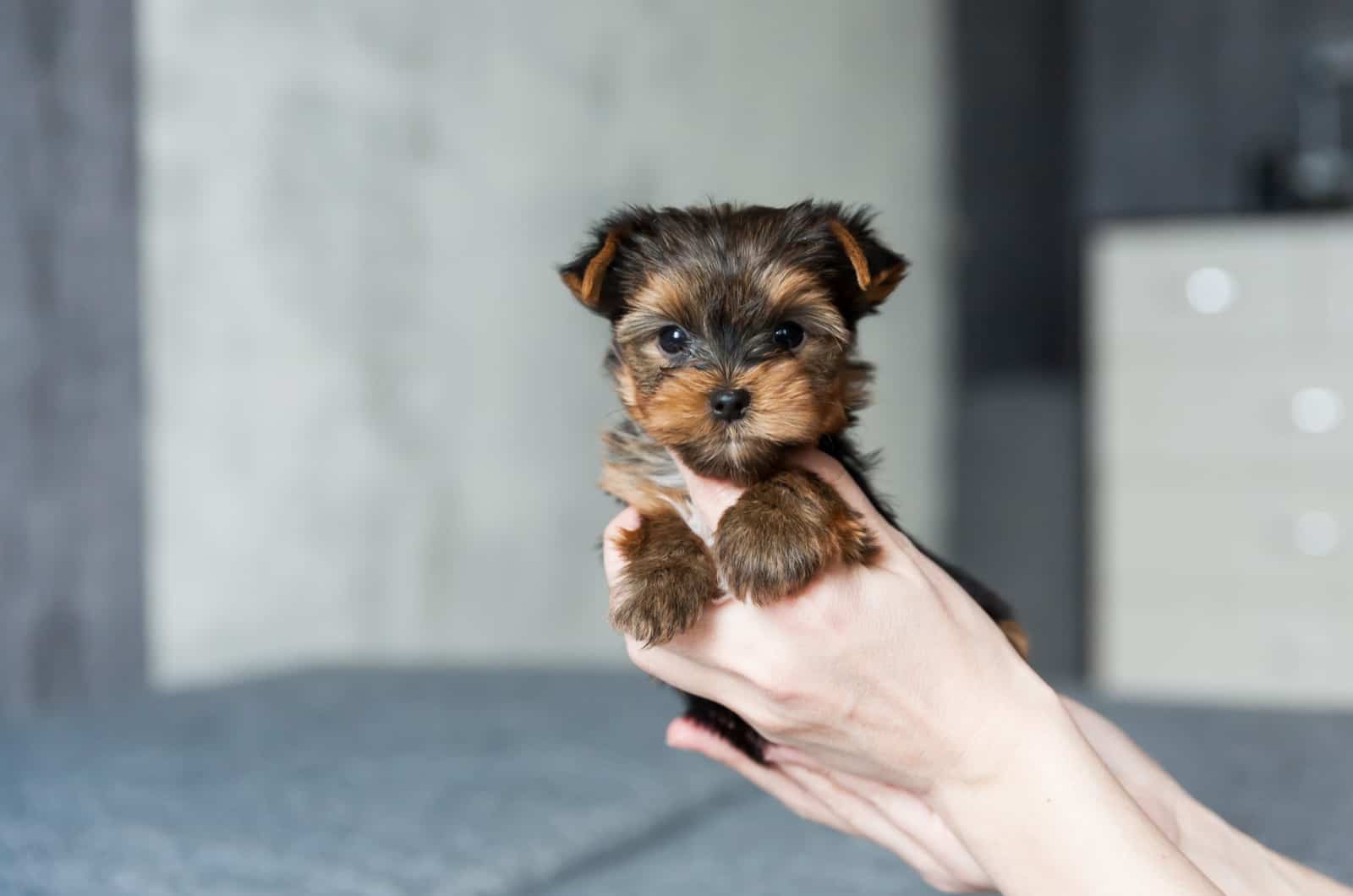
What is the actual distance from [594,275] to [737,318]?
0.56ft

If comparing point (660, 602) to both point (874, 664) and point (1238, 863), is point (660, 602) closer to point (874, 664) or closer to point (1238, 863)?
point (874, 664)

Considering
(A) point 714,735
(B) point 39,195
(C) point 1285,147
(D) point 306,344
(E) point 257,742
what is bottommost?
(E) point 257,742

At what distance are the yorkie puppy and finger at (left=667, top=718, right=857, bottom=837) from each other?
1.01ft

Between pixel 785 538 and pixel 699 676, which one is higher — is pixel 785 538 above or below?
above

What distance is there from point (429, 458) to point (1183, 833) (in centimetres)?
306

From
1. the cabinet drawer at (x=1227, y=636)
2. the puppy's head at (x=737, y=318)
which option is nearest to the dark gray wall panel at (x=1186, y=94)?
the cabinet drawer at (x=1227, y=636)

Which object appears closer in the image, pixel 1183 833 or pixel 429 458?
pixel 1183 833

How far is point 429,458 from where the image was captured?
4449 mm

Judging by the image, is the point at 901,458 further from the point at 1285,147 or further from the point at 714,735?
the point at 714,735

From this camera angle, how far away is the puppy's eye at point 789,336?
1.47m

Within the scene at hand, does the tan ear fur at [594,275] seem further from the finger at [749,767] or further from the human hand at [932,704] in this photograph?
the finger at [749,767]

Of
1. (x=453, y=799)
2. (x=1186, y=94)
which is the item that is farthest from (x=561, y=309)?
(x=1186, y=94)

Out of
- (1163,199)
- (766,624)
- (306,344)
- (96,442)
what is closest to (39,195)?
(96,442)

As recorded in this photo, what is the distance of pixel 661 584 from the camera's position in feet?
4.80
